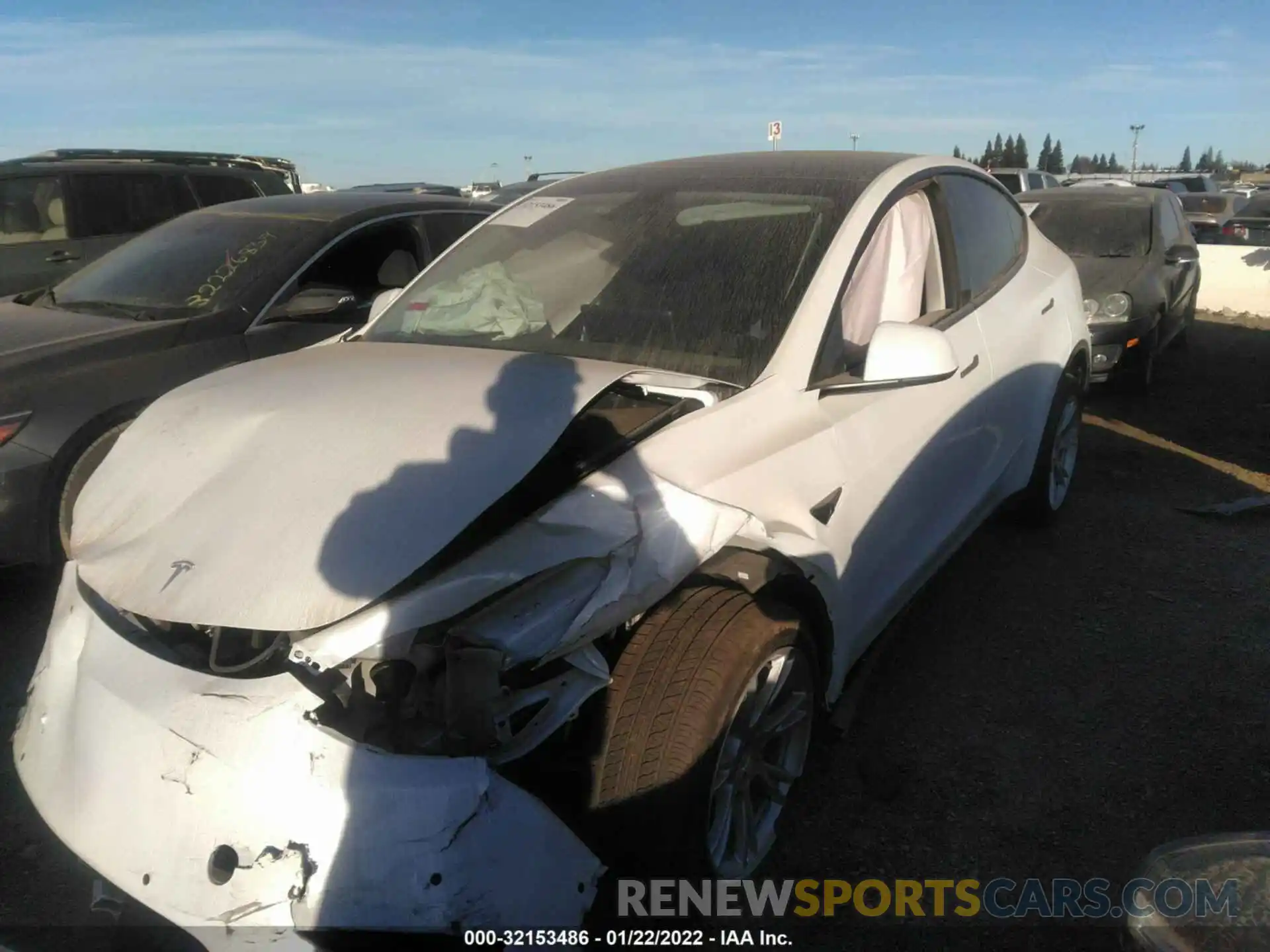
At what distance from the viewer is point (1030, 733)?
3.12 meters

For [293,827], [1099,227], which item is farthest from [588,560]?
[1099,227]

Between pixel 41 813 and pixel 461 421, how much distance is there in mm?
1156

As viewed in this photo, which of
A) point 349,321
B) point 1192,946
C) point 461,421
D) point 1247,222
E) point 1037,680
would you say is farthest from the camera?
point 1247,222

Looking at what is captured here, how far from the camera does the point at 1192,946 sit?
4.12ft

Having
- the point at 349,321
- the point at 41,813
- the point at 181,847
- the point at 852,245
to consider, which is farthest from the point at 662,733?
the point at 349,321

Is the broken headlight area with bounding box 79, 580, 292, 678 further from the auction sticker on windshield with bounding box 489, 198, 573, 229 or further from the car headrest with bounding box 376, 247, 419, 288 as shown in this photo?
the car headrest with bounding box 376, 247, 419, 288

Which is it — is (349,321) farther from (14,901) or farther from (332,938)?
(332,938)

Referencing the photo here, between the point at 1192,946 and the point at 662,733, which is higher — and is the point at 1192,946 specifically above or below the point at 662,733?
above

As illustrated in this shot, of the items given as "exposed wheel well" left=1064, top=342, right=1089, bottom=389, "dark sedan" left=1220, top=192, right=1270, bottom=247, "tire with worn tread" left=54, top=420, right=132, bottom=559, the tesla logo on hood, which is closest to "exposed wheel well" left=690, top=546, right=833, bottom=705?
the tesla logo on hood

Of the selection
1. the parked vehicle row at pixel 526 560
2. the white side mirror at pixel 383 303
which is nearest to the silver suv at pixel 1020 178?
the parked vehicle row at pixel 526 560

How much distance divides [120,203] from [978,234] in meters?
6.75

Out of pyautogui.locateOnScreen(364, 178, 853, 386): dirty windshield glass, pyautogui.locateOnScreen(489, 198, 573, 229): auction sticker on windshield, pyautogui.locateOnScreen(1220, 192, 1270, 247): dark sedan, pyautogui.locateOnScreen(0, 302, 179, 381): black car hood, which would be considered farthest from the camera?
pyautogui.locateOnScreen(1220, 192, 1270, 247): dark sedan

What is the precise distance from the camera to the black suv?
289 inches

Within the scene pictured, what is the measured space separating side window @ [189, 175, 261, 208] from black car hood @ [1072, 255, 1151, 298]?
6.78m
